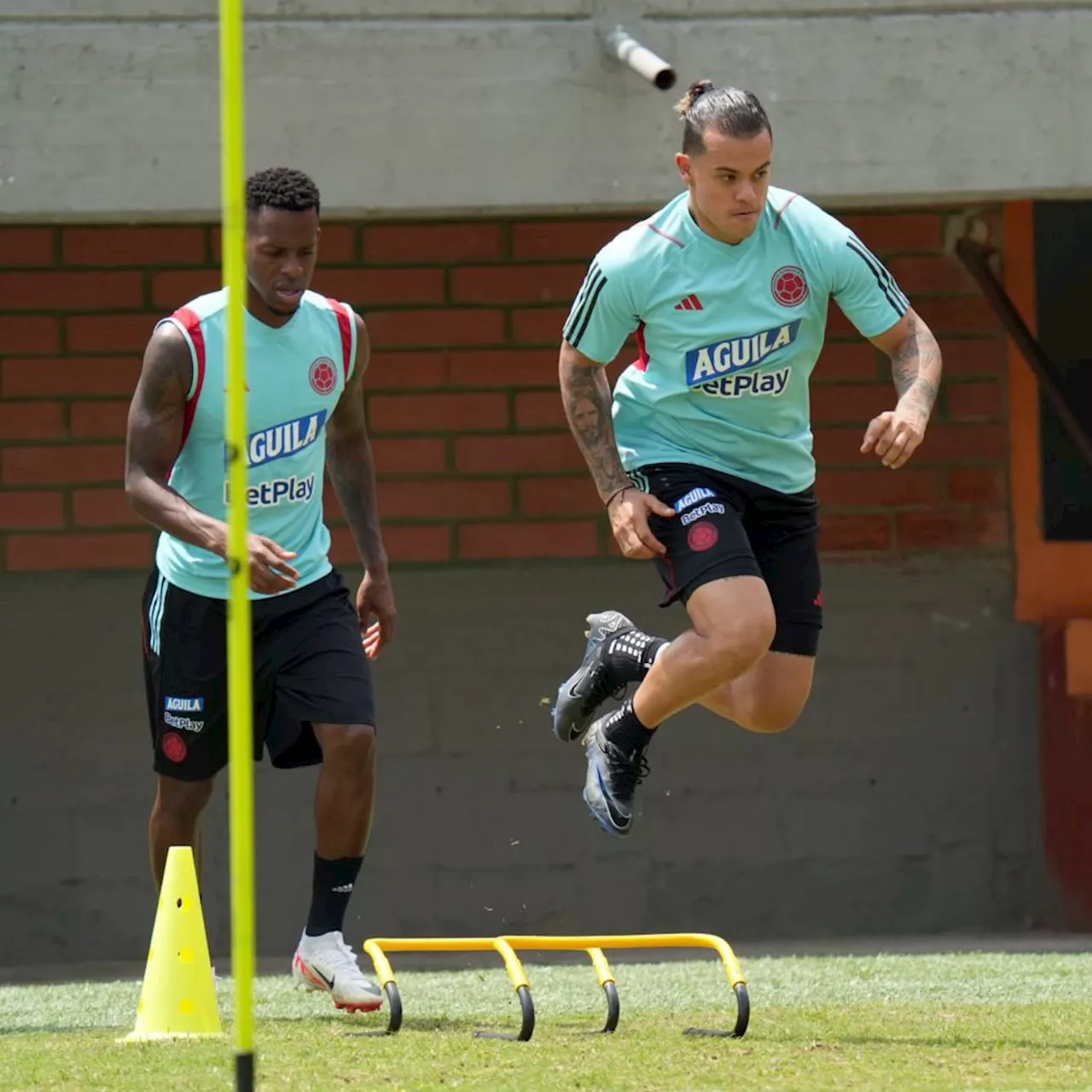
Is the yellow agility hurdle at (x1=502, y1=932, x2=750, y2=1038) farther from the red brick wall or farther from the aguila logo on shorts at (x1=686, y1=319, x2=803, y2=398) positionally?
the red brick wall

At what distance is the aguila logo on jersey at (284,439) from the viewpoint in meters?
6.04

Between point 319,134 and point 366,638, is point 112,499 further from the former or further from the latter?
point 366,638

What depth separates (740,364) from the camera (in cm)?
588

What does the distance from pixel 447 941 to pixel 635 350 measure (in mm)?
5003

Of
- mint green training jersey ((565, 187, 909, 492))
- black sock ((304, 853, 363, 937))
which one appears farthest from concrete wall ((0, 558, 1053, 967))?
mint green training jersey ((565, 187, 909, 492))

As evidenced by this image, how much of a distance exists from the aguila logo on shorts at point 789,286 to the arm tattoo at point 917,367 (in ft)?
1.03

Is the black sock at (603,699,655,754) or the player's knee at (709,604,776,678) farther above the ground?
the player's knee at (709,604,776,678)

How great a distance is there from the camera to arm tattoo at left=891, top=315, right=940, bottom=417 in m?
5.70

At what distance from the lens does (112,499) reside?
995 cm

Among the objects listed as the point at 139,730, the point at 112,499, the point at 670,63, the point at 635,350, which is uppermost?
the point at 670,63

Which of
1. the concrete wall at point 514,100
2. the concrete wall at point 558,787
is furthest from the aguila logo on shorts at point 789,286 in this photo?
the concrete wall at point 558,787

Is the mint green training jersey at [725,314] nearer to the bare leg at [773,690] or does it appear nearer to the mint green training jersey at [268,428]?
the bare leg at [773,690]

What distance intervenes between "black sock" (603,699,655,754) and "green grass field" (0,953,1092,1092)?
0.77 metres

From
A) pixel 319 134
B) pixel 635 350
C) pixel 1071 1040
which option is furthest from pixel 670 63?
pixel 1071 1040
